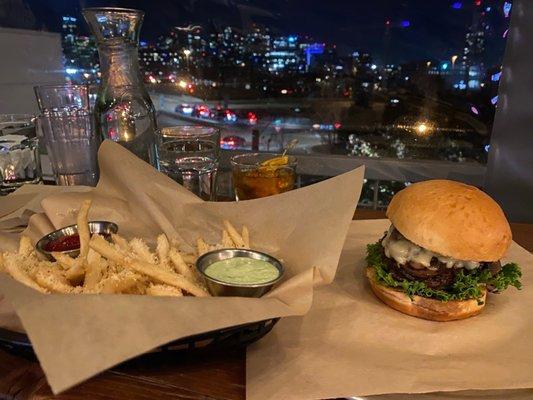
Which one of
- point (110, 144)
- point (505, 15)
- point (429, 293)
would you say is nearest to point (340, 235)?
point (429, 293)

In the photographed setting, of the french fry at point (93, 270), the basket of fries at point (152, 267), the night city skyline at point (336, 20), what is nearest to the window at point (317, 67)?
the night city skyline at point (336, 20)

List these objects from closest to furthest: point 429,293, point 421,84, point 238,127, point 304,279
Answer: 1. point 304,279
2. point 429,293
3. point 421,84
4. point 238,127

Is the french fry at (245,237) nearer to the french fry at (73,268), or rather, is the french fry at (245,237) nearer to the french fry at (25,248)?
the french fry at (73,268)

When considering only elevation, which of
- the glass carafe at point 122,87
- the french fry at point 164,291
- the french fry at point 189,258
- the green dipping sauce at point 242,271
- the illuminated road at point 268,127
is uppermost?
the glass carafe at point 122,87

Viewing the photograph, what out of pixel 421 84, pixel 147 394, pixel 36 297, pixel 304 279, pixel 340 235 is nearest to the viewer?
pixel 36 297

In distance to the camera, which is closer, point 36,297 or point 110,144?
point 36,297

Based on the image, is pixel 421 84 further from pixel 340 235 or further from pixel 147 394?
pixel 147 394

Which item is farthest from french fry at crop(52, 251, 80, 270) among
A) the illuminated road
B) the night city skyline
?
the illuminated road
